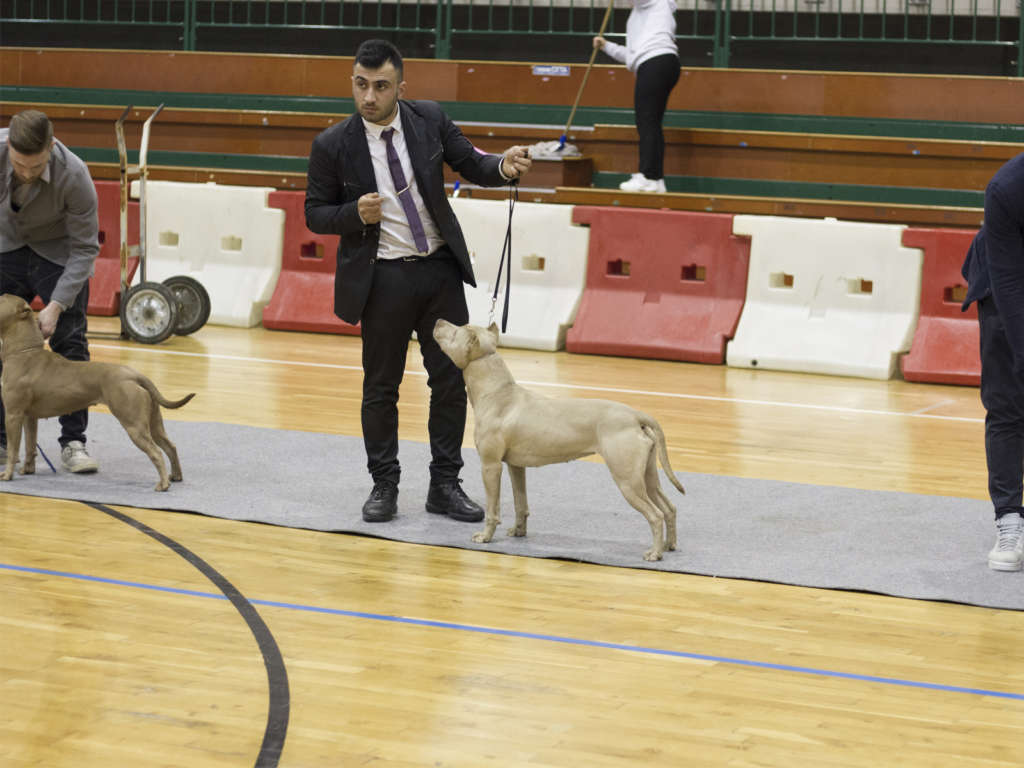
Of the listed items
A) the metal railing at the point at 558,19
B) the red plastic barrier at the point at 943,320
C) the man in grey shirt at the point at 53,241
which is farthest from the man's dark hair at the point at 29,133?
the metal railing at the point at 558,19

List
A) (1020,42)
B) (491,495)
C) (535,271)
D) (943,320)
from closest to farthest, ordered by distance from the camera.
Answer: (491,495) < (943,320) < (535,271) < (1020,42)

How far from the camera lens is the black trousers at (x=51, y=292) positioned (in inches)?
286

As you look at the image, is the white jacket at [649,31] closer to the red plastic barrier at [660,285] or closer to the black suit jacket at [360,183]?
the red plastic barrier at [660,285]

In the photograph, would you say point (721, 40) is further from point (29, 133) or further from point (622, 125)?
point (29, 133)

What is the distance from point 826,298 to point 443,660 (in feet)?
21.9

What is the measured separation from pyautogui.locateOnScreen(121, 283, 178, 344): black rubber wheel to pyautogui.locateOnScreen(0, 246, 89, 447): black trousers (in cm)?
366

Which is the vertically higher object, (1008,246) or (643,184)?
(643,184)

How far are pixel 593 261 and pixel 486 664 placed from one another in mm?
6993

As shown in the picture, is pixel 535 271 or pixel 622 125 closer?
pixel 535 271

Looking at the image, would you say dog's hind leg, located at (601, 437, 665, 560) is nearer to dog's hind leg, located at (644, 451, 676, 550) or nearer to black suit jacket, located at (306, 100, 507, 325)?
dog's hind leg, located at (644, 451, 676, 550)

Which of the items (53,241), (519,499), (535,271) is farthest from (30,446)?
(535,271)

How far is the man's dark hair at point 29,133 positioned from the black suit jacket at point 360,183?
122 cm

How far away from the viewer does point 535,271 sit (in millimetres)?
11562

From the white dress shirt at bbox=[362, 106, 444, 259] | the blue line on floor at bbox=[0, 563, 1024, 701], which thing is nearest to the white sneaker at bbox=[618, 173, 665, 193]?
the white dress shirt at bbox=[362, 106, 444, 259]
